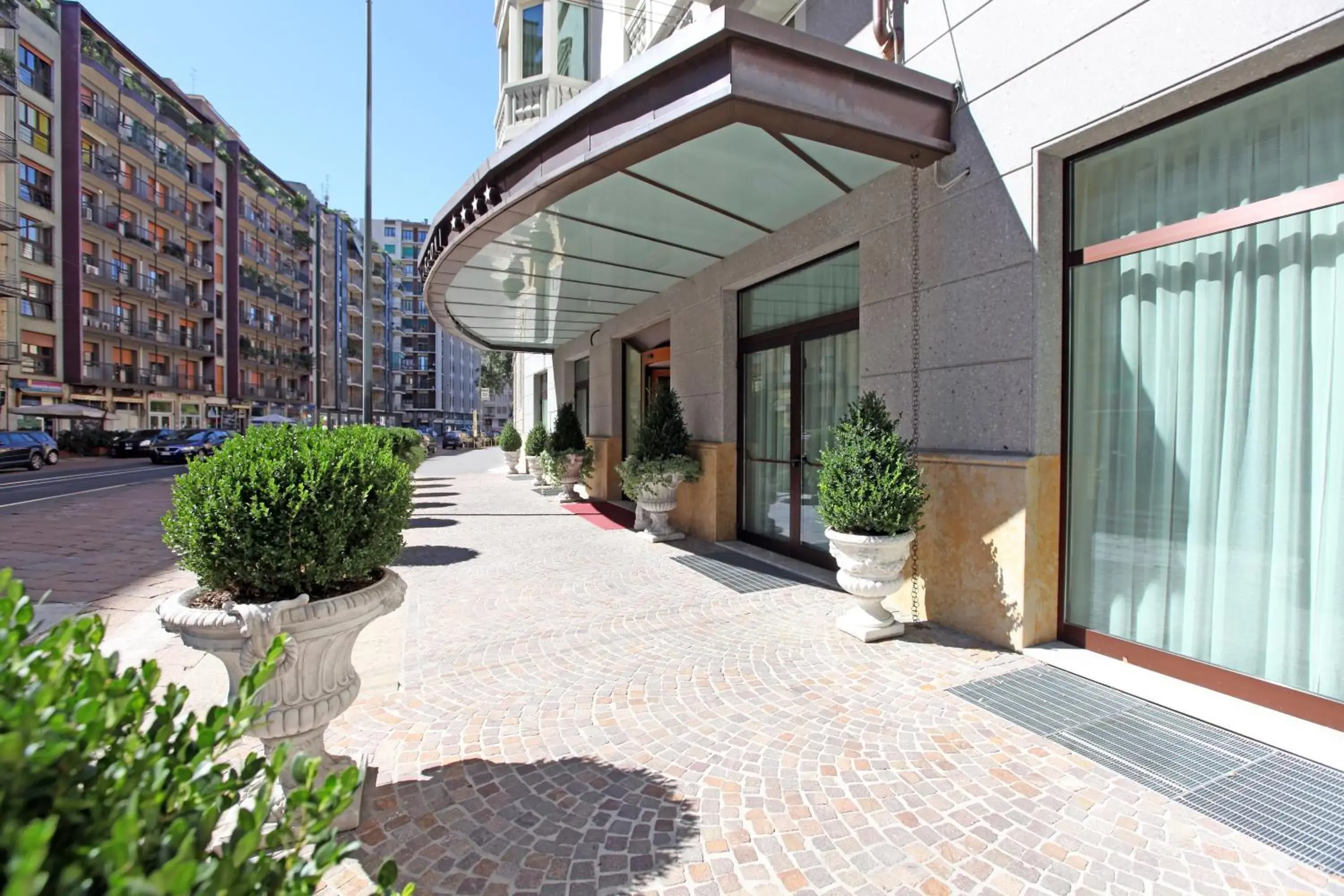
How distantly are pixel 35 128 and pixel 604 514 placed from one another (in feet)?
114

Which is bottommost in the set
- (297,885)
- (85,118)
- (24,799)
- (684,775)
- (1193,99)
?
(684,775)

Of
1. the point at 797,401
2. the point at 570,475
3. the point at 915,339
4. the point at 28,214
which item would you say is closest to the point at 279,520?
the point at 915,339

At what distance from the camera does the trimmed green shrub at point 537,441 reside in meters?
15.5

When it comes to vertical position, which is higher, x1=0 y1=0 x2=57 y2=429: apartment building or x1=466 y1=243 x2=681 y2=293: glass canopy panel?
x1=0 y1=0 x2=57 y2=429: apartment building

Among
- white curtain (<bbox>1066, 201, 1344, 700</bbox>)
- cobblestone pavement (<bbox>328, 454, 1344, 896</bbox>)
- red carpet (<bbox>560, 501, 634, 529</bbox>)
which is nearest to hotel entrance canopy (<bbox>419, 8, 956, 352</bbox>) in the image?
white curtain (<bbox>1066, 201, 1344, 700</bbox>)

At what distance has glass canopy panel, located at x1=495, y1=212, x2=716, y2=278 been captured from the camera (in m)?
5.97

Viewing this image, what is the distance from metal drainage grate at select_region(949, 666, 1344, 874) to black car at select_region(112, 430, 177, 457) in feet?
108

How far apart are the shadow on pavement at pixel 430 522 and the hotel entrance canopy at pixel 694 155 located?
3.85 meters

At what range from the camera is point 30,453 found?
20.4 metres

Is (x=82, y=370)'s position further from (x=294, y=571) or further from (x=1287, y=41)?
(x=1287, y=41)

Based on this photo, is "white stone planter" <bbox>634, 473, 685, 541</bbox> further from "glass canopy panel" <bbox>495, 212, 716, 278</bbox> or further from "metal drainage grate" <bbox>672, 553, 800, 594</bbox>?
"glass canopy panel" <bbox>495, 212, 716, 278</bbox>

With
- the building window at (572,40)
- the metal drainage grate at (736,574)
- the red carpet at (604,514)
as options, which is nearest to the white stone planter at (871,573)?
the metal drainage grate at (736,574)

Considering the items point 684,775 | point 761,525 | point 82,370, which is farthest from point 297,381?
point 684,775

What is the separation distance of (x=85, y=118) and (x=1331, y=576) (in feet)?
146
